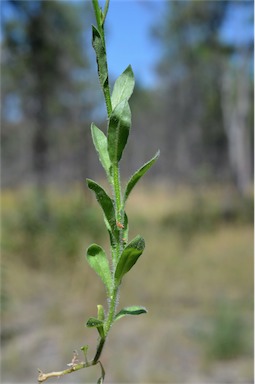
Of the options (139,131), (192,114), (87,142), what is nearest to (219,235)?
(87,142)

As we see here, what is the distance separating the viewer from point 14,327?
12.6 ft

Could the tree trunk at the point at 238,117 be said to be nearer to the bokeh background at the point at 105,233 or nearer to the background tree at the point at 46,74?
the bokeh background at the point at 105,233

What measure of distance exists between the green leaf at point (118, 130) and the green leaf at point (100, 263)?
36 mm

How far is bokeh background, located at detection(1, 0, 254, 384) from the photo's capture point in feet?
11.5

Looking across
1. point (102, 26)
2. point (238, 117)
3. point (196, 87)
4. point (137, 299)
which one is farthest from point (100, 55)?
point (196, 87)

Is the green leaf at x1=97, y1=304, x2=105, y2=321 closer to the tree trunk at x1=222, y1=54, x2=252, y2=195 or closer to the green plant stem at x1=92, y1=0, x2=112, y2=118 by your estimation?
the green plant stem at x1=92, y1=0, x2=112, y2=118

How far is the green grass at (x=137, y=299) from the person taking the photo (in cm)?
338

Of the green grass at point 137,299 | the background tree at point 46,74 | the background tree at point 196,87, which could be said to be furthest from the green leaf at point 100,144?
the background tree at point 196,87

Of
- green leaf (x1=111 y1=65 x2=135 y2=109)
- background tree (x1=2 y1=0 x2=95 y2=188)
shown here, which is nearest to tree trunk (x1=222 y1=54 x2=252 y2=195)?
background tree (x1=2 y1=0 x2=95 y2=188)

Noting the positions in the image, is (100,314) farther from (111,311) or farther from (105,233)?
(105,233)

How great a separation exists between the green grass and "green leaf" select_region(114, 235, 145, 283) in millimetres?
2628

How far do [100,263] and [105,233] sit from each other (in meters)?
4.62

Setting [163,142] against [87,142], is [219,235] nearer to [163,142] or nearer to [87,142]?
[87,142]

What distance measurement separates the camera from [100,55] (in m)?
0.16
